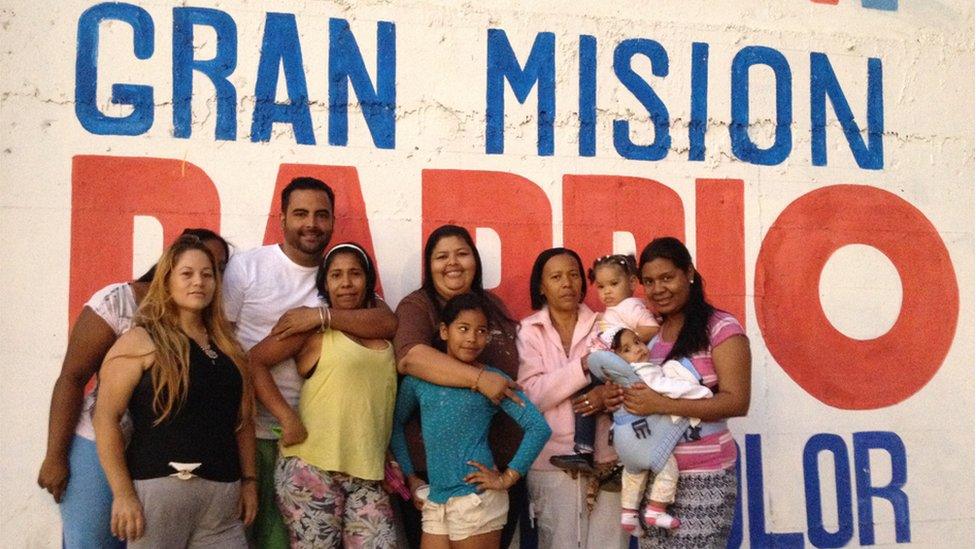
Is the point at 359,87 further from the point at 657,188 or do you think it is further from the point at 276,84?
the point at 657,188

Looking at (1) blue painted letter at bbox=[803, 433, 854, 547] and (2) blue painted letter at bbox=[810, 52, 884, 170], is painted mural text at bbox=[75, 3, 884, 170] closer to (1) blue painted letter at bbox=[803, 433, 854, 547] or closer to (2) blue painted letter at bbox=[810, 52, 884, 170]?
(2) blue painted letter at bbox=[810, 52, 884, 170]

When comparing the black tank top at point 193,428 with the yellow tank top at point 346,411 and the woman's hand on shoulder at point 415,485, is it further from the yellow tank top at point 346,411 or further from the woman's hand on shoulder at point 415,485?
the woman's hand on shoulder at point 415,485

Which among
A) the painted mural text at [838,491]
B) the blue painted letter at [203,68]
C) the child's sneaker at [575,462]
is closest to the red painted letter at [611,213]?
the child's sneaker at [575,462]

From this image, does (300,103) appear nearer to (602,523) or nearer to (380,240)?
(380,240)

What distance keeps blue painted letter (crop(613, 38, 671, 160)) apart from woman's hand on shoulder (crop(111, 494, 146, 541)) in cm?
294

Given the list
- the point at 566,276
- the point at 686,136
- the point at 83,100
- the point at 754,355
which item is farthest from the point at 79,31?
the point at 754,355

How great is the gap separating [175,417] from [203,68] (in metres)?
1.95

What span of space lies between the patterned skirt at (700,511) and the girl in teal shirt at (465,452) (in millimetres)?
573

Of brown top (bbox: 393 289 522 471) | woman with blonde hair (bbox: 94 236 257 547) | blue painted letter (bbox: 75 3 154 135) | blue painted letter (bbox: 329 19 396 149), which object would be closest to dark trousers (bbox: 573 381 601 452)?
brown top (bbox: 393 289 522 471)

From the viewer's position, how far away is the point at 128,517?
12.1 ft

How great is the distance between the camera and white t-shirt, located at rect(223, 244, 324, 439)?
4473 millimetres

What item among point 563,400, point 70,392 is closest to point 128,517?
point 70,392

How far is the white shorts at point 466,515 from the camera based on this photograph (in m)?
4.12

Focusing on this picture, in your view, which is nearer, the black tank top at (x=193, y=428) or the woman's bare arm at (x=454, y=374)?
the black tank top at (x=193, y=428)
